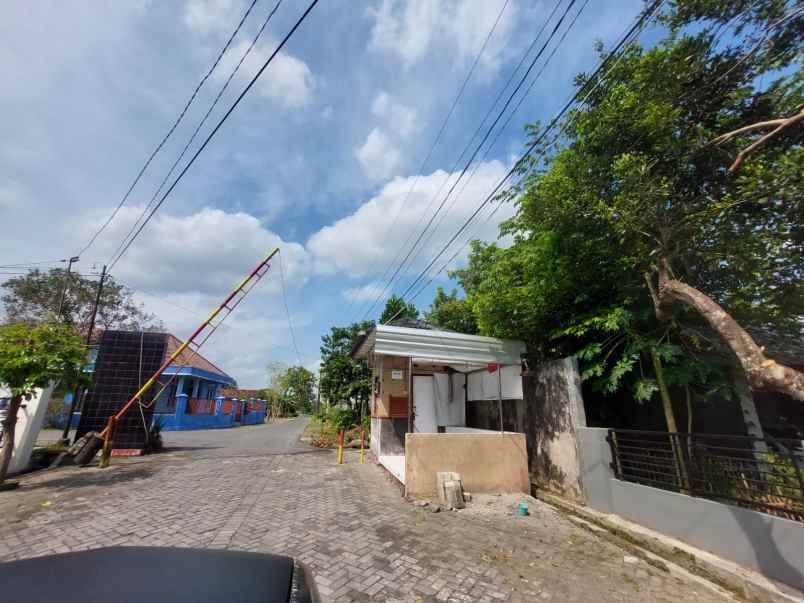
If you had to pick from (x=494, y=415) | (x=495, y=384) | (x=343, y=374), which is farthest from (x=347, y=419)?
(x=495, y=384)

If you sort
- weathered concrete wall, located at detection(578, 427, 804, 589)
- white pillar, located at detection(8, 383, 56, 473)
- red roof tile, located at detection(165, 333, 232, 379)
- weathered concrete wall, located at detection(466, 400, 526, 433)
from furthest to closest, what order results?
1. red roof tile, located at detection(165, 333, 232, 379)
2. weathered concrete wall, located at detection(466, 400, 526, 433)
3. white pillar, located at detection(8, 383, 56, 473)
4. weathered concrete wall, located at detection(578, 427, 804, 589)

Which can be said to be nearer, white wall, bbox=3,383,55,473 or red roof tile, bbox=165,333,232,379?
white wall, bbox=3,383,55,473

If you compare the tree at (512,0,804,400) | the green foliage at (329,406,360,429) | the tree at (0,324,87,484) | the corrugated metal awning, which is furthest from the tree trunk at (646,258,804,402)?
the green foliage at (329,406,360,429)

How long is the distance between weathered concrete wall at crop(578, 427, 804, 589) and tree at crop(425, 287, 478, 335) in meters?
8.97

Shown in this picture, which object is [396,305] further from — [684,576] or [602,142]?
[684,576]

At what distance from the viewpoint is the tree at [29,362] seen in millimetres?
6230

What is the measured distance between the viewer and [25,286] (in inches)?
696

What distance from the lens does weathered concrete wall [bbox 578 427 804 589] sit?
3324 mm

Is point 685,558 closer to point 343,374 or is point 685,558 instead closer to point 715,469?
→ point 715,469

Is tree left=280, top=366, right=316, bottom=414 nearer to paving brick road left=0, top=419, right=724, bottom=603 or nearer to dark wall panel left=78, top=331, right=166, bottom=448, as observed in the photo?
dark wall panel left=78, top=331, right=166, bottom=448

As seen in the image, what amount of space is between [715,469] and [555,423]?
259 centimetres

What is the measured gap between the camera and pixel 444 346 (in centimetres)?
709

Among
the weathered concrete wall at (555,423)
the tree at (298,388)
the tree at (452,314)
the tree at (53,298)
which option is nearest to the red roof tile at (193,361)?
the tree at (53,298)

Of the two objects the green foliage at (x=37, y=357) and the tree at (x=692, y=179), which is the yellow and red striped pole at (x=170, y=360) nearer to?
the green foliage at (x=37, y=357)
